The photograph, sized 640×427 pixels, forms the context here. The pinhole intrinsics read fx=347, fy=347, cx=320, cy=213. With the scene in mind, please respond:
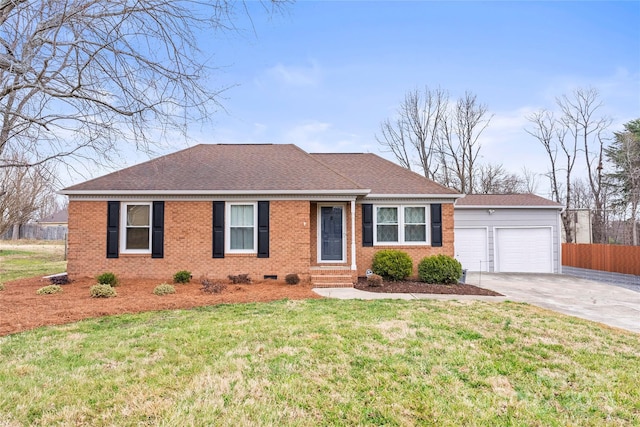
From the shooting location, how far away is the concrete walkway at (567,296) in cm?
745

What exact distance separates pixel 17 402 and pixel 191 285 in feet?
23.0

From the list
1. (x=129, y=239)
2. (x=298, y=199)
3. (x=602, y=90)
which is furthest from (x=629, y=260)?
(x=129, y=239)

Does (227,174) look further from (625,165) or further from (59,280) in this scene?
(625,165)

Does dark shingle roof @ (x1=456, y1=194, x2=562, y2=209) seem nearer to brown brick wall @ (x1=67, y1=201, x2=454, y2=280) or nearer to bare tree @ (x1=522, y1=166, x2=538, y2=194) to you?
brown brick wall @ (x1=67, y1=201, x2=454, y2=280)

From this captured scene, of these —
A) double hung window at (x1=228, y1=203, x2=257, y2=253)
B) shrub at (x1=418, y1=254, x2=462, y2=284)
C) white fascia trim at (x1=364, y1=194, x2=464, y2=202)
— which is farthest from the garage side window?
shrub at (x1=418, y1=254, x2=462, y2=284)

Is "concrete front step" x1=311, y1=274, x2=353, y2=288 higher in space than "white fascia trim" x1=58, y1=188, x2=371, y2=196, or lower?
lower

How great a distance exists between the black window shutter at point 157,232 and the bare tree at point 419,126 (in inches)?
821

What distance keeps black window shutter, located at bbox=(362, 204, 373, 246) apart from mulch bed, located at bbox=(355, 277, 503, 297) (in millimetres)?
1701

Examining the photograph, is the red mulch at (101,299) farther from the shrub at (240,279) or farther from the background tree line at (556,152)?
the background tree line at (556,152)

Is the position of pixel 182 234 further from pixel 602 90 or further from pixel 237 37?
pixel 602 90

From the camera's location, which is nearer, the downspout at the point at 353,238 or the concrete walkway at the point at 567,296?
the concrete walkway at the point at 567,296

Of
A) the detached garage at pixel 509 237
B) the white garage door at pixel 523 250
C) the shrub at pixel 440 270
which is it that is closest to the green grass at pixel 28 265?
the shrub at pixel 440 270

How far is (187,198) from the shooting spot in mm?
11047

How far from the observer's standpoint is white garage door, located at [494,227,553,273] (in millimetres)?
15273
